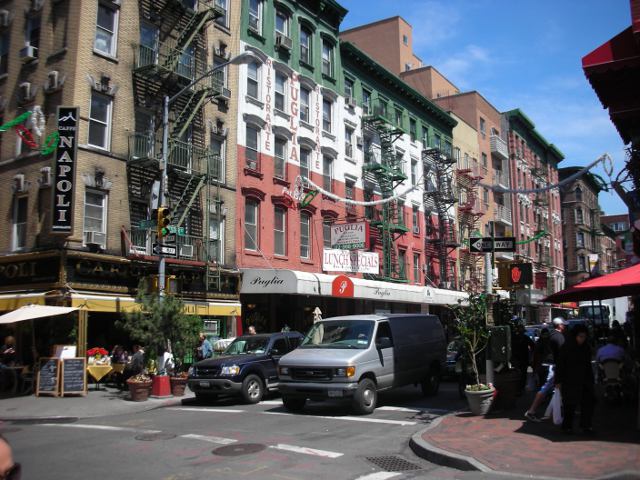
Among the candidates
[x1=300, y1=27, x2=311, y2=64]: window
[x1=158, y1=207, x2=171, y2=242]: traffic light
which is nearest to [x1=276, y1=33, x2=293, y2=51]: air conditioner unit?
[x1=300, y1=27, x2=311, y2=64]: window

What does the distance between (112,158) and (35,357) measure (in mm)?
6795

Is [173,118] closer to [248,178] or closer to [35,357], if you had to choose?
[248,178]

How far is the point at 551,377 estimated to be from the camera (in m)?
11.0

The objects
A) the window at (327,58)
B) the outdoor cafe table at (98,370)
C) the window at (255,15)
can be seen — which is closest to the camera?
the outdoor cafe table at (98,370)

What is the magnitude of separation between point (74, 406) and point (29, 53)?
12.3 meters

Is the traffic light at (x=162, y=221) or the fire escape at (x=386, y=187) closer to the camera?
the traffic light at (x=162, y=221)

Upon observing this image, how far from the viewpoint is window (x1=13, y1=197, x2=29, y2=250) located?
19984 millimetres

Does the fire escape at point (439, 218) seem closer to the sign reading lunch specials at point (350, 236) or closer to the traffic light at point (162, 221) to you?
the sign reading lunch specials at point (350, 236)

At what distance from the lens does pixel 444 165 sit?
4234 cm

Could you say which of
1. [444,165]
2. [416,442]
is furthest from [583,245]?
[416,442]

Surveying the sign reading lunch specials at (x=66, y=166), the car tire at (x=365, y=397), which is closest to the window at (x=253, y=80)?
the sign reading lunch specials at (x=66, y=166)

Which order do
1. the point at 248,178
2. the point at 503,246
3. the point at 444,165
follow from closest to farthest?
1. the point at 503,246
2. the point at 248,178
3. the point at 444,165

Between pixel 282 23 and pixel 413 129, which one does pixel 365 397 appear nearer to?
pixel 282 23

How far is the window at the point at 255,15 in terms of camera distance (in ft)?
88.0
